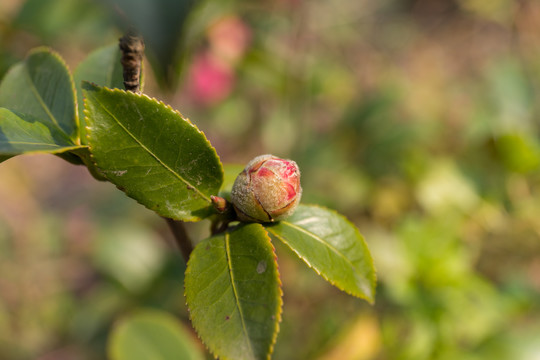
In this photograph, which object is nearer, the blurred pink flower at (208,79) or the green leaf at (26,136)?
the green leaf at (26,136)

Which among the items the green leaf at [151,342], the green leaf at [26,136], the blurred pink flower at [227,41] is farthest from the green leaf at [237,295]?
the blurred pink flower at [227,41]

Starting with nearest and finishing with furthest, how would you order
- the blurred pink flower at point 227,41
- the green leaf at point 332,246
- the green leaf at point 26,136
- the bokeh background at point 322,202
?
1. the green leaf at point 26,136
2. the green leaf at point 332,246
3. the bokeh background at point 322,202
4. the blurred pink flower at point 227,41

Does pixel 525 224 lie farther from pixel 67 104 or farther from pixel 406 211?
pixel 67 104

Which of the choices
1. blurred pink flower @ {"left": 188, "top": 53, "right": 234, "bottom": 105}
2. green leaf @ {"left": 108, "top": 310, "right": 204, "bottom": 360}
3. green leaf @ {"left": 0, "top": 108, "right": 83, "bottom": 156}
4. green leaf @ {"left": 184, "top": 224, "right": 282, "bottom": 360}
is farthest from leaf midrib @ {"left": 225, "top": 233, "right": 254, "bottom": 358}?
blurred pink flower @ {"left": 188, "top": 53, "right": 234, "bottom": 105}

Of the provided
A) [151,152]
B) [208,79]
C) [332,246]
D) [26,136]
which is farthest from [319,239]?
[208,79]

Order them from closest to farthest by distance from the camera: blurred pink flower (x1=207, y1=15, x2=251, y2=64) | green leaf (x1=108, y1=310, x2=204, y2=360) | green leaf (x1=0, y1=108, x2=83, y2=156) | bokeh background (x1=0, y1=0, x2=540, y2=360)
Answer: green leaf (x1=0, y1=108, x2=83, y2=156)
green leaf (x1=108, y1=310, x2=204, y2=360)
bokeh background (x1=0, y1=0, x2=540, y2=360)
blurred pink flower (x1=207, y1=15, x2=251, y2=64)

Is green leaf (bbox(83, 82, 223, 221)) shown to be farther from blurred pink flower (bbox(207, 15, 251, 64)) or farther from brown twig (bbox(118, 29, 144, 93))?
blurred pink flower (bbox(207, 15, 251, 64))

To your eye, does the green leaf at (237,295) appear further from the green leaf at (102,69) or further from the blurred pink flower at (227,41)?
the blurred pink flower at (227,41)
